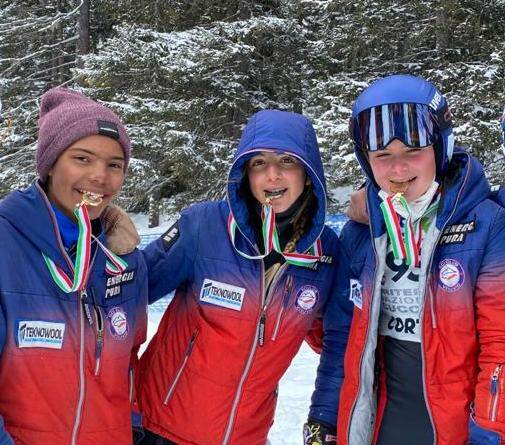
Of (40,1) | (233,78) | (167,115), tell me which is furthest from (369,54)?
(40,1)

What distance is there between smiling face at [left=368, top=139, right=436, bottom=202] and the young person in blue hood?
3.98 ft

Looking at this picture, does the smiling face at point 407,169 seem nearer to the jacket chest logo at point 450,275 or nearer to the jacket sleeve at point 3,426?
the jacket chest logo at point 450,275

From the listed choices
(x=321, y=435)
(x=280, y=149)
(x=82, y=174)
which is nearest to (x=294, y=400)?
(x=321, y=435)

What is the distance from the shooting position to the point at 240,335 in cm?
267

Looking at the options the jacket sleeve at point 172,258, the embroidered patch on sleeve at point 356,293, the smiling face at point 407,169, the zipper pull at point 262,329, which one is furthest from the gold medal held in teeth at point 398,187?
the jacket sleeve at point 172,258

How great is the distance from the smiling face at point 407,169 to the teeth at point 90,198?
4.17 ft

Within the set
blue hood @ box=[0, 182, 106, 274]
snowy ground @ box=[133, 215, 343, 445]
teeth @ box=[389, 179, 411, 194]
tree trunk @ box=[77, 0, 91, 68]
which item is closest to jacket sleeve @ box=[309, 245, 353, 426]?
teeth @ box=[389, 179, 411, 194]

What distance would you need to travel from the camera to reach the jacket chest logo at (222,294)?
8.85 ft

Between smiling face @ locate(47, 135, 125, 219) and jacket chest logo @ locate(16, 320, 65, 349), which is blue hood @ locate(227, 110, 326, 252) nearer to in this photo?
smiling face @ locate(47, 135, 125, 219)

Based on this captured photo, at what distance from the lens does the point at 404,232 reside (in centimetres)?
238

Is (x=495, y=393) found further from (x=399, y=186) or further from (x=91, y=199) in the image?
(x=91, y=199)

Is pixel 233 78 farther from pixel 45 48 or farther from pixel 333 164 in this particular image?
pixel 45 48

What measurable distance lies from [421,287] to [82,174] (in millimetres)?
1532

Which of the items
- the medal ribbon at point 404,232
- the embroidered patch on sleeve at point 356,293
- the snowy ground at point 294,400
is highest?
the medal ribbon at point 404,232
